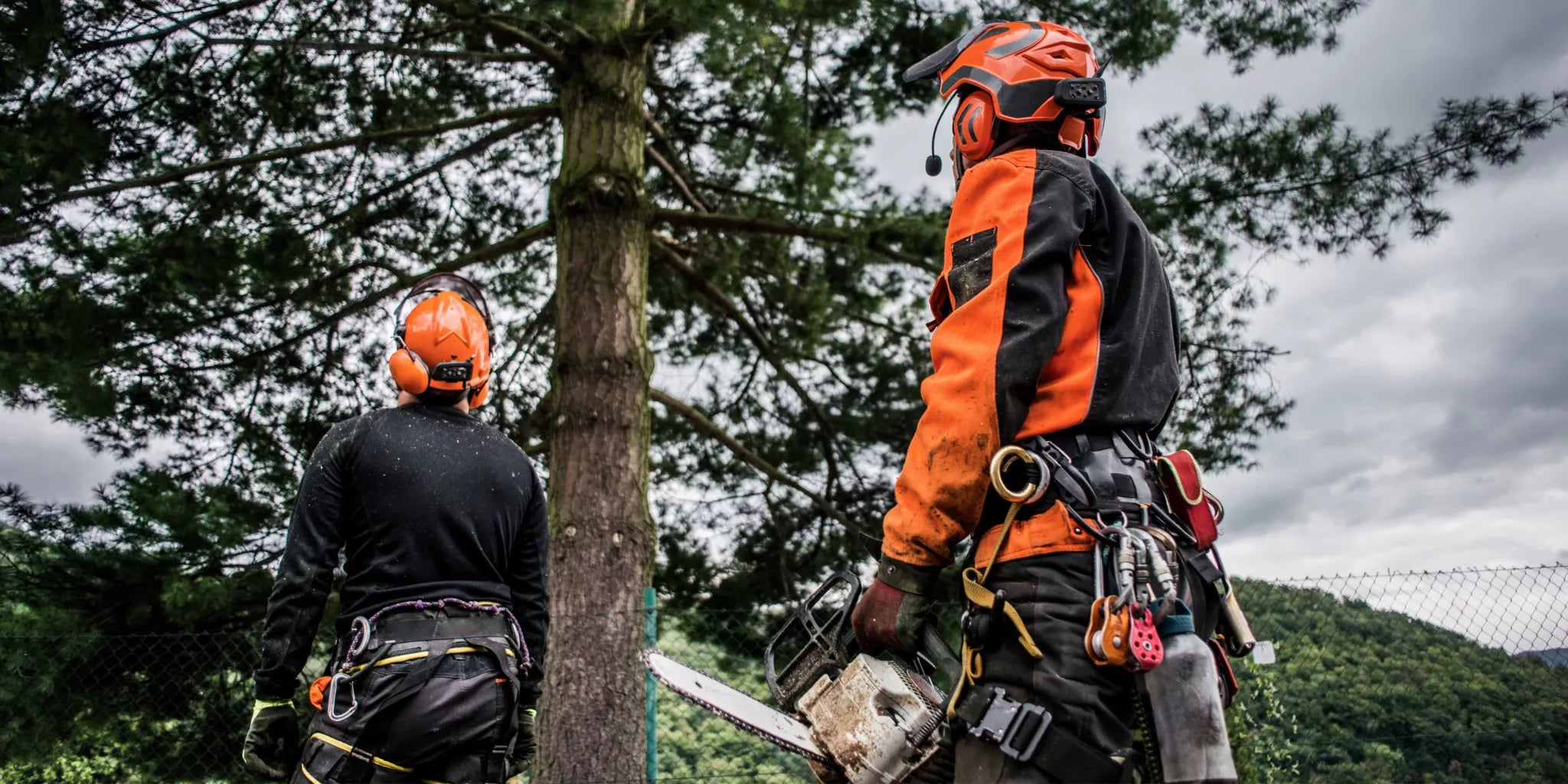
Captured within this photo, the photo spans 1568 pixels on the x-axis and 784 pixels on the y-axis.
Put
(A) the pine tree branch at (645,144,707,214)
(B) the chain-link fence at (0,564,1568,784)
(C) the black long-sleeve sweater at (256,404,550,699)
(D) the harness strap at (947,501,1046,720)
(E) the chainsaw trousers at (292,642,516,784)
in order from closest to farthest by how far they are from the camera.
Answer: (D) the harness strap at (947,501,1046,720) → (E) the chainsaw trousers at (292,642,516,784) → (C) the black long-sleeve sweater at (256,404,550,699) → (B) the chain-link fence at (0,564,1568,784) → (A) the pine tree branch at (645,144,707,214)

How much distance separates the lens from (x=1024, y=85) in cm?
229

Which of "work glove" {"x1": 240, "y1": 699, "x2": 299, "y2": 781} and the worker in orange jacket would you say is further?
"work glove" {"x1": 240, "y1": 699, "x2": 299, "y2": 781}

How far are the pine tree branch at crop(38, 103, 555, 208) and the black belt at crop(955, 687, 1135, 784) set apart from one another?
20.2 ft

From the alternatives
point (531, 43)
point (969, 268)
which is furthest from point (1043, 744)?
point (531, 43)

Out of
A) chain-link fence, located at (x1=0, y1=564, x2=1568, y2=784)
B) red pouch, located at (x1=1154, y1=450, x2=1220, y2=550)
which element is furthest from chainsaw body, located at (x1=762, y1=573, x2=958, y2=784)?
chain-link fence, located at (x1=0, y1=564, x2=1568, y2=784)

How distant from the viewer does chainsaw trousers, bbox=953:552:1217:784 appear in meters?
1.85

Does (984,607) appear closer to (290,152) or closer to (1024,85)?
(1024,85)

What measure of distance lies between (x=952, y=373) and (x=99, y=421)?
7.01 metres

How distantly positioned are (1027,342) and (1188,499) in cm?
48

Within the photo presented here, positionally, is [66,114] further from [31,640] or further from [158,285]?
[31,640]

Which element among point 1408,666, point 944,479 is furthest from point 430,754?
point 1408,666

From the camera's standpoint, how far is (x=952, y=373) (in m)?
2.07

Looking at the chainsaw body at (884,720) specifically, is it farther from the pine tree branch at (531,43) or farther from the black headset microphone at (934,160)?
the pine tree branch at (531,43)

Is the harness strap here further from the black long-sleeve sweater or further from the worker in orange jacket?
the black long-sleeve sweater
